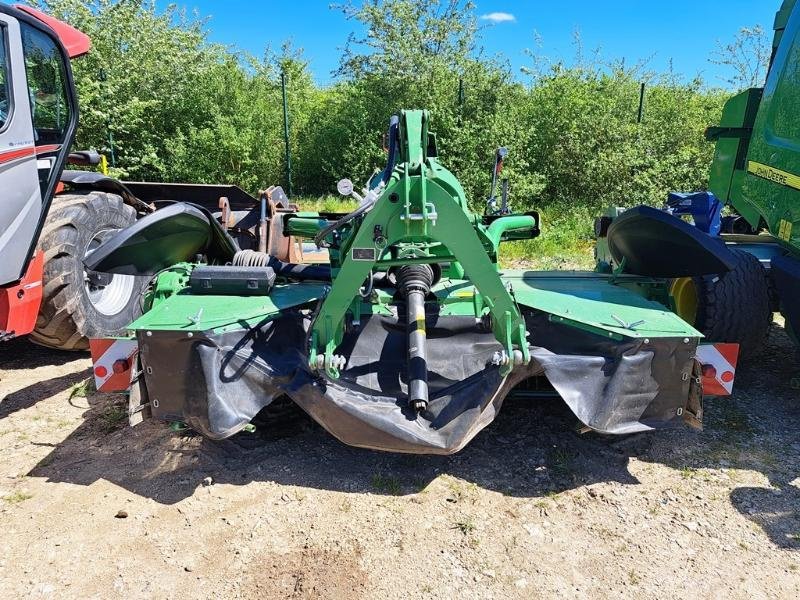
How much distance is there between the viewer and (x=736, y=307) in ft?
12.2

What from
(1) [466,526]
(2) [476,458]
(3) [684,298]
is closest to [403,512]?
(1) [466,526]

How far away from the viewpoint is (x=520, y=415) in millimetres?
3652

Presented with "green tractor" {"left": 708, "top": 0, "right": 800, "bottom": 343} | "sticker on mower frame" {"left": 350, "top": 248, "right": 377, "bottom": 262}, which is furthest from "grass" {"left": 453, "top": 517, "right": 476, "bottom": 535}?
"green tractor" {"left": 708, "top": 0, "right": 800, "bottom": 343}

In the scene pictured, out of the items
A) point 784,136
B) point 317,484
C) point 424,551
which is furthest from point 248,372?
point 784,136

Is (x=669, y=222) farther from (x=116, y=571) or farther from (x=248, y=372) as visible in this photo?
(x=116, y=571)

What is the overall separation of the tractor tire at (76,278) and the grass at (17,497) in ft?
5.02

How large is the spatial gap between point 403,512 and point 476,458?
1.94 feet

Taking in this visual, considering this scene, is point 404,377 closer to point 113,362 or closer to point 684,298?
point 113,362

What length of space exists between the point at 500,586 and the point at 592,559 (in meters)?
0.43

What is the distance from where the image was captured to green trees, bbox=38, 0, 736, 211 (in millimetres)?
10672

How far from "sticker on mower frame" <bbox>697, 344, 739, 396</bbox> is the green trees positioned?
8.03 metres

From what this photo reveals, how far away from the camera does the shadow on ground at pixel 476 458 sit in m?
3.01

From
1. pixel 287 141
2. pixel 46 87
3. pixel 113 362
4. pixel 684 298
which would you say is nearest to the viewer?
pixel 113 362

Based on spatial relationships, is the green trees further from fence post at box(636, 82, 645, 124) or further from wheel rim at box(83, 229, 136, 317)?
wheel rim at box(83, 229, 136, 317)
